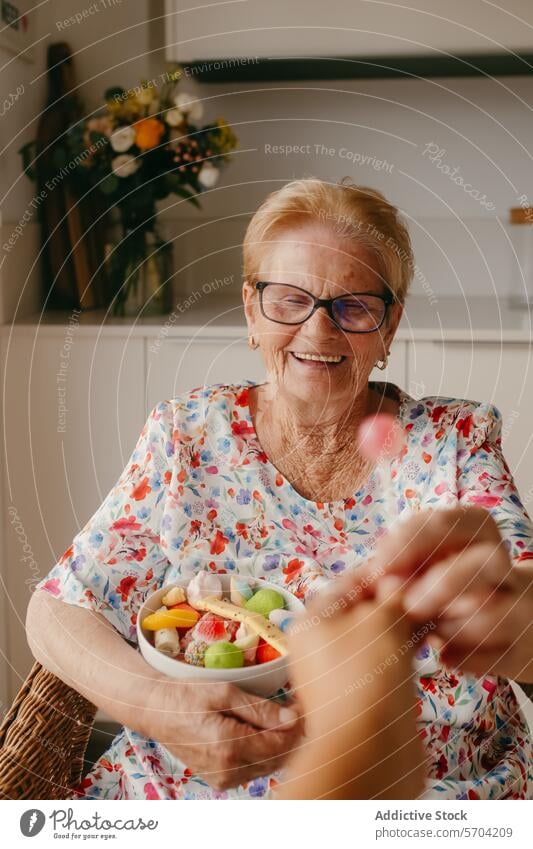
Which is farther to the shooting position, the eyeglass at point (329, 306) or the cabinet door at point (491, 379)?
the cabinet door at point (491, 379)

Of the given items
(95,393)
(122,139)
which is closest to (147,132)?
(122,139)

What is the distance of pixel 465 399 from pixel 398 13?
0.36m

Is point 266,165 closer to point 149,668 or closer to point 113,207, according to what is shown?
point 113,207

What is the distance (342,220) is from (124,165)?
220 millimetres

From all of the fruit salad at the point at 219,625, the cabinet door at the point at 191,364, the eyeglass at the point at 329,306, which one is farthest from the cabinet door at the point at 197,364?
the fruit salad at the point at 219,625

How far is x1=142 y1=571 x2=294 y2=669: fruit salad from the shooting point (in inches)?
24.0

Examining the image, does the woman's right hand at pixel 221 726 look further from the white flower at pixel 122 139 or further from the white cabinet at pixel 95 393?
the white flower at pixel 122 139

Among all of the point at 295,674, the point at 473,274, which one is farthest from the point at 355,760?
the point at 473,274

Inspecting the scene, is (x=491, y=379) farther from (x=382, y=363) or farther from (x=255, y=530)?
(x=255, y=530)

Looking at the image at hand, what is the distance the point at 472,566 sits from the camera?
23.6 inches

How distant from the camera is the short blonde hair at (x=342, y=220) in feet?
2.17

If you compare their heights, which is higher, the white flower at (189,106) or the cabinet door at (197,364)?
the white flower at (189,106)

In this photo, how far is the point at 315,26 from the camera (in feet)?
2.47

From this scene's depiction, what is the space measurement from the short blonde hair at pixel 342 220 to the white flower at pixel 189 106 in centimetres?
13
